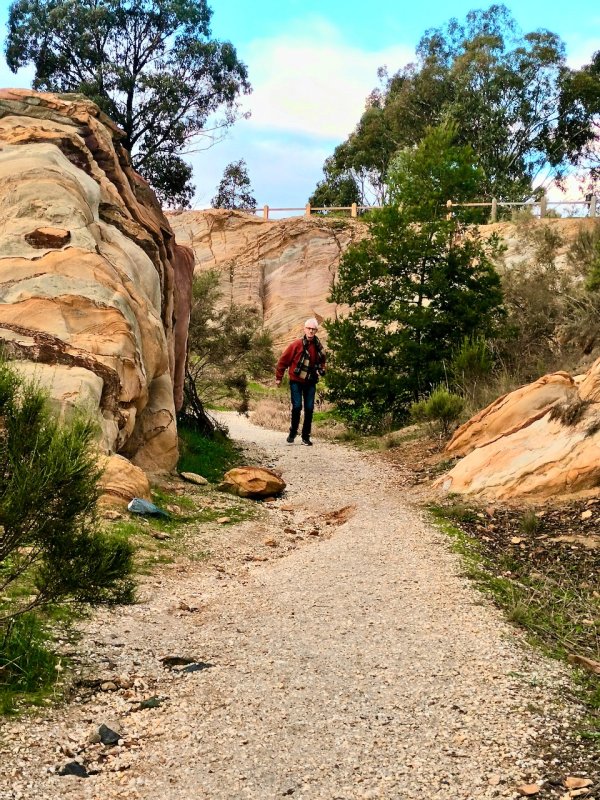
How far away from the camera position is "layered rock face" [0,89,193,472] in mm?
8648

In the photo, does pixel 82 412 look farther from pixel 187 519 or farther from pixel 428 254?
pixel 428 254

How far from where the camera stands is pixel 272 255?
1528 inches

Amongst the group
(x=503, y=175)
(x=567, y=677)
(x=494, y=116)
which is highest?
(x=494, y=116)

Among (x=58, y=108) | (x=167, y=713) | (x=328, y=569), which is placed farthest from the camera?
(x=58, y=108)

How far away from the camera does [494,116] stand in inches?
1756

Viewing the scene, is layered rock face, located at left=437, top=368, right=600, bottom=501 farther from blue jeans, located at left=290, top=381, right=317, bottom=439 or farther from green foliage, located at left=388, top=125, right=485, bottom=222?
green foliage, located at left=388, top=125, right=485, bottom=222

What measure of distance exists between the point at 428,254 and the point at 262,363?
7.92 metres

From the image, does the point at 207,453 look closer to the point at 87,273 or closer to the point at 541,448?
the point at 87,273

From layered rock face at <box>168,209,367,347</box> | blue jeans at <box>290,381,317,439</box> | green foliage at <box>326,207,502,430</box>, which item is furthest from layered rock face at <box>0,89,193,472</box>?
layered rock face at <box>168,209,367,347</box>

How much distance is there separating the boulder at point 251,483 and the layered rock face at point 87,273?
78 centimetres

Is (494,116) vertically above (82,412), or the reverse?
(494,116)

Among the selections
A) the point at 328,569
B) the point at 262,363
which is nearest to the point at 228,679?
the point at 328,569

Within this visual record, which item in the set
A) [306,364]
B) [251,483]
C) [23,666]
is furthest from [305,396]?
[23,666]

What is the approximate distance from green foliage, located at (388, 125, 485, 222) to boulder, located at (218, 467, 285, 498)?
8.48 m
